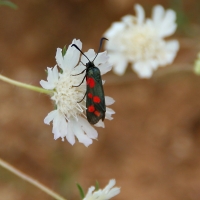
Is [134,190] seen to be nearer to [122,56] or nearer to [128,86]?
[128,86]

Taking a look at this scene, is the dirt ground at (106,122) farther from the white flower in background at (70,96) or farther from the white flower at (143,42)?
the white flower in background at (70,96)

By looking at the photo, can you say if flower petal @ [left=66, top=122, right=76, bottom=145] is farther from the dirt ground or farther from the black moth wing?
the dirt ground

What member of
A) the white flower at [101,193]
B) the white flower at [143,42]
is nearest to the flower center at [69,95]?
the white flower at [101,193]

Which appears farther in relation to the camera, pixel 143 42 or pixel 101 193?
pixel 143 42

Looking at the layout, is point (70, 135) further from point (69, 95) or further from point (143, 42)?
point (143, 42)

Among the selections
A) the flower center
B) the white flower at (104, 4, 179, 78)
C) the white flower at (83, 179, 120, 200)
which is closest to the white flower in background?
the flower center

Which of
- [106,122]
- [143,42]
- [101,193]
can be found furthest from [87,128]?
[106,122]
